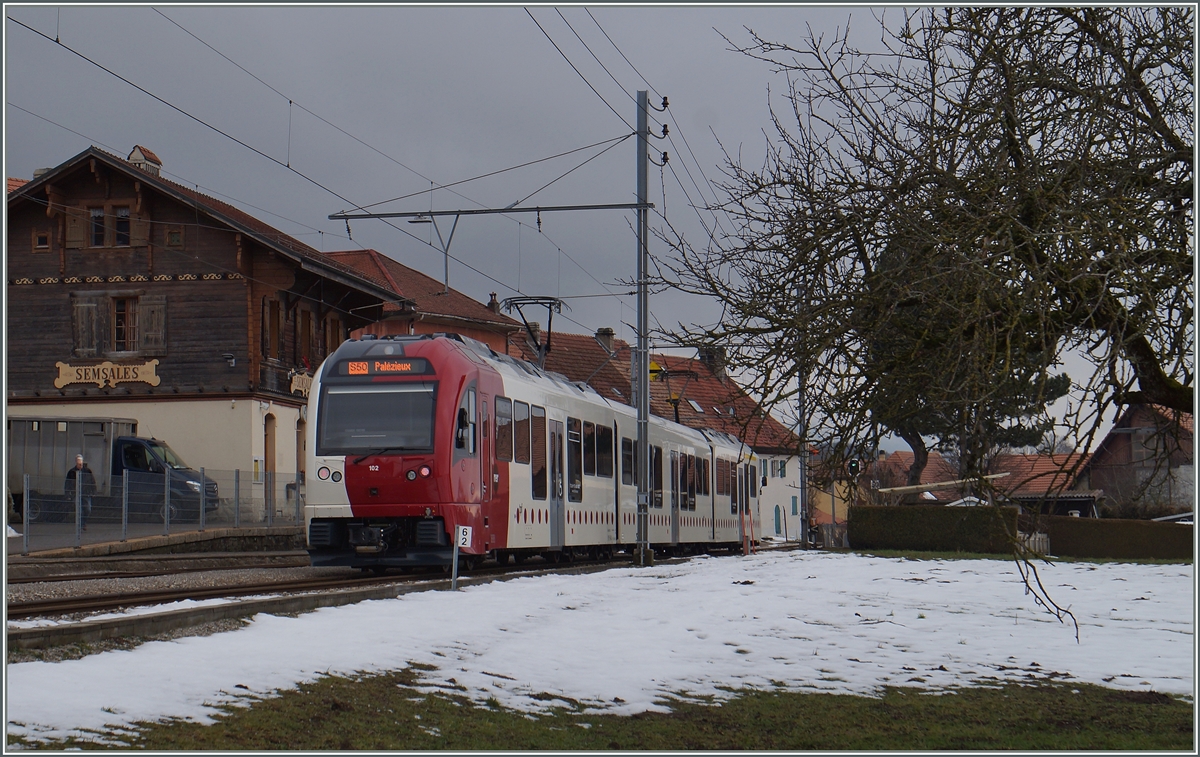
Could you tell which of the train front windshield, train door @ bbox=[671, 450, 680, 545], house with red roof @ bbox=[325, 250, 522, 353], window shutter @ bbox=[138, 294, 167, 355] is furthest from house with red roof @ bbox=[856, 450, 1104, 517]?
window shutter @ bbox=[138, 294, 167, 355]

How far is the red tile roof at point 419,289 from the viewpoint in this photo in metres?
53.1

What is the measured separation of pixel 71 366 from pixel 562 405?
20588 millimetres

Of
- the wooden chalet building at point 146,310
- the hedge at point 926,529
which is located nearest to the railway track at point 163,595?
the hedge at point 926,529

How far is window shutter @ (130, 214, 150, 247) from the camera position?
35.5 meters

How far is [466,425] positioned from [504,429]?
1373 mm

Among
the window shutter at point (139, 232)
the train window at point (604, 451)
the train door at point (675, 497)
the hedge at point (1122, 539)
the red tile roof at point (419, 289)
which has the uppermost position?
the red tile roof at point (419, 289)

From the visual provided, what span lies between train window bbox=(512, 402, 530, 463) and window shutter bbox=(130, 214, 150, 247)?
68.9 feet

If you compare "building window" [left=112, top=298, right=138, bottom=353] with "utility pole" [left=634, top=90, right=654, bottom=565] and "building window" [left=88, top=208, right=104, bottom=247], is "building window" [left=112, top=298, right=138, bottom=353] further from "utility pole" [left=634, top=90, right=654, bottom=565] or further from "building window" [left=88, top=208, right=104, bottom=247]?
"utility pole" [left=634, top=90, right=654, bottom=565]

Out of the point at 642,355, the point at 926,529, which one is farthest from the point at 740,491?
the point at 642,355

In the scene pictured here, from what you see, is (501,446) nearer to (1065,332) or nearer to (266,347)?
(1065,332)

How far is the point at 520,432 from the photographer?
18.3 metres

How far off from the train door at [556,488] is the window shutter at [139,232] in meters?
20.1

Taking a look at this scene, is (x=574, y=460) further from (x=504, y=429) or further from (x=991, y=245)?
(x=991, y=245)

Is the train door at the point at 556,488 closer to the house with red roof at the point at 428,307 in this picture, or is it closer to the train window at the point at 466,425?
the train window at the point at 466,425
